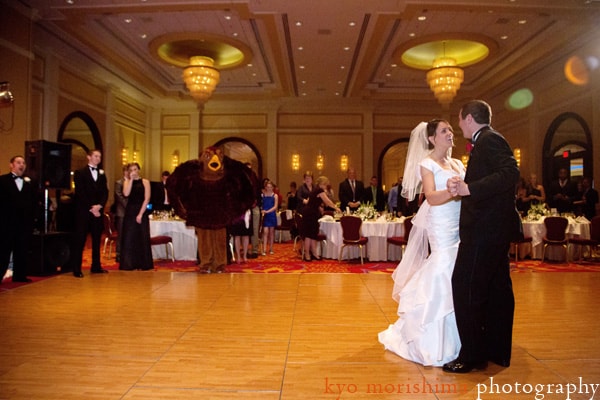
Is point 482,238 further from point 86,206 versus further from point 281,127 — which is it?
point 281,127

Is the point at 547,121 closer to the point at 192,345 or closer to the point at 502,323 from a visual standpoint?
the point at 502,323

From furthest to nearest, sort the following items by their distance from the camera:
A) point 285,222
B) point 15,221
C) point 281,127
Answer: point 281,127 < point 285,222 < point 15,221

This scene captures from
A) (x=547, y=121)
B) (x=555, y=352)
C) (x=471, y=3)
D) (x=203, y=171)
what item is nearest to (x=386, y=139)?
(x=547, y=121)

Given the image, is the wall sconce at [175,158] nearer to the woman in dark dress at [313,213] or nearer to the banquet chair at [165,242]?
the banquet chair at [165,242]

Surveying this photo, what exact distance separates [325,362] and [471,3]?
7.55 m

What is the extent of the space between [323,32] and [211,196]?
17.1ft

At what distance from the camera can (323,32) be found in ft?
31.2

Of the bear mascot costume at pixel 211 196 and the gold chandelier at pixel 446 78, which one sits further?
the gold chandelier at pixel 446 78

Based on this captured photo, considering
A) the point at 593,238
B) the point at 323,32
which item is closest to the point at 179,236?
the point at 323,32

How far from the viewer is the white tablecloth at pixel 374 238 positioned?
7934 mm

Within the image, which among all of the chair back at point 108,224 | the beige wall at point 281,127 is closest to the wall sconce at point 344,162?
the beige wall at point 281,127

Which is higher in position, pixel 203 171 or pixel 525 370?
pixel 203 171

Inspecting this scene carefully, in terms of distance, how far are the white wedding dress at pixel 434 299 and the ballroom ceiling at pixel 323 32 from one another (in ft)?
20.6

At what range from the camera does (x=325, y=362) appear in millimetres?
2850
